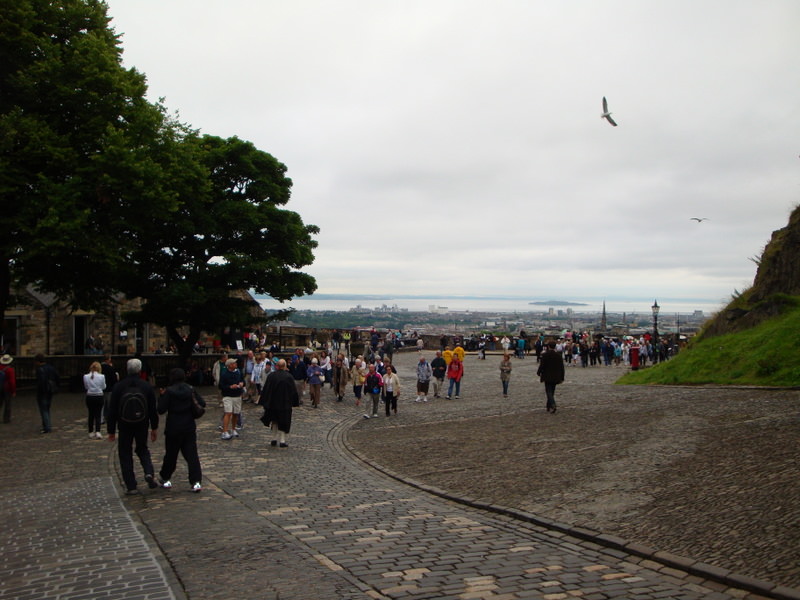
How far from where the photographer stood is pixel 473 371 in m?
35.9

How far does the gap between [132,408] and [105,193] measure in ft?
48.2

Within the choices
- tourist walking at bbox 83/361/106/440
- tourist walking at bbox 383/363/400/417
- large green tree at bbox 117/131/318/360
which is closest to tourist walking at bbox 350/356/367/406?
tourist walking at bbox 383/363/400/417

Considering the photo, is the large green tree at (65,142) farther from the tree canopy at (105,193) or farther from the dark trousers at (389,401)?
the dark trousers at (389,401)

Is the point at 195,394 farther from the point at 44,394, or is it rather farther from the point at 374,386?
the point at 374,386

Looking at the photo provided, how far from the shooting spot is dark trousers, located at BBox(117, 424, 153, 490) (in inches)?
384

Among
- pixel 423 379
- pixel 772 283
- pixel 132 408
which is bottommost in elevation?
pixel 423 379

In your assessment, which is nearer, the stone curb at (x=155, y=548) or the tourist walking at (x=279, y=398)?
the stone curb at (x=155, y=548)

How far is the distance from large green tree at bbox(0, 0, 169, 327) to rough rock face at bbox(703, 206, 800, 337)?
1945 cm

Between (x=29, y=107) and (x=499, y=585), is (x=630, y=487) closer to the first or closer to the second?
(x=499, y=585)

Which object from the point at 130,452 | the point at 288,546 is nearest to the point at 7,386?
the point at 130,452

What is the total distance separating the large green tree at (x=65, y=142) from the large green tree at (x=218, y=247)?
112 inches

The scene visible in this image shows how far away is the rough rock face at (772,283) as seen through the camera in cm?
2275

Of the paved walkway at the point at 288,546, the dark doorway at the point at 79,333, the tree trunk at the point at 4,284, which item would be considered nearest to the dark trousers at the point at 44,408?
the paved walkway at the point at 288,546

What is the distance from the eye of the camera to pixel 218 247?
2916 centimetres
